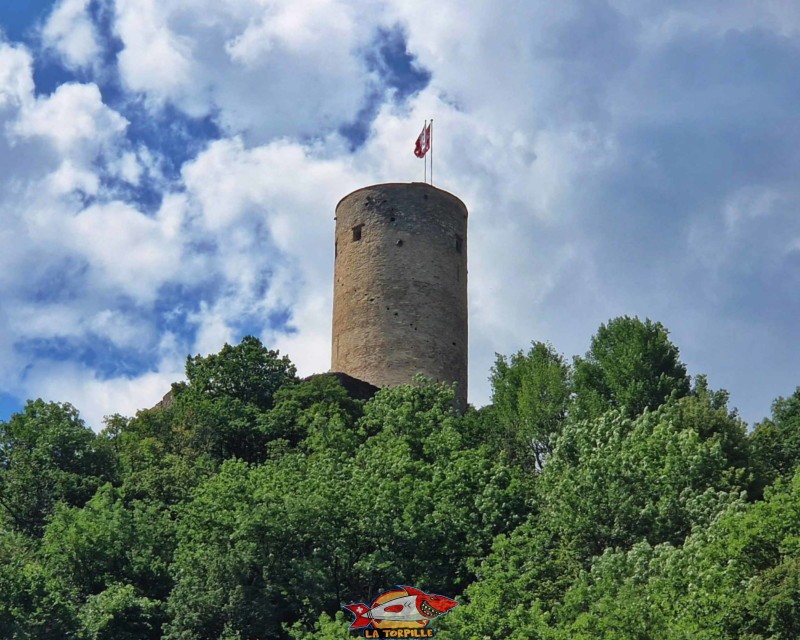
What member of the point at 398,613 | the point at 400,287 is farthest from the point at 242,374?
the point at 398,613

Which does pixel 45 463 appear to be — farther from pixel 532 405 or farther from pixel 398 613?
pixel 398 613

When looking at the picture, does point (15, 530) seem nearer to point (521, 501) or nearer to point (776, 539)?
point (521, 501)

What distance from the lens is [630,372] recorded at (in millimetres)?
40375

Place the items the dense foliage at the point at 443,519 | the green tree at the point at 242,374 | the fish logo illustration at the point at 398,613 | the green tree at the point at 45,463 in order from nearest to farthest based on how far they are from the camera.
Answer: the fish logo illustration at the point at 398,613, the dense foliage at the point at 443,519, the green tree at the point at 45,463, the green tree at the point at 242,374

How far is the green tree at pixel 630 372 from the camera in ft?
130

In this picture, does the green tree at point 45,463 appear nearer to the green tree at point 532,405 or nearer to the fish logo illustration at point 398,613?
the green tree at point 532,405

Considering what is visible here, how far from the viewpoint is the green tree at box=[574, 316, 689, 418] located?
39.7 metres

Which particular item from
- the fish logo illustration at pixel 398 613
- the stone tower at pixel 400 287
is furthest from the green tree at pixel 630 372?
the fish logo illustration at pixel 398 613

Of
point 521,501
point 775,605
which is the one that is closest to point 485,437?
point 521,501

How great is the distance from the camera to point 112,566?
109ft

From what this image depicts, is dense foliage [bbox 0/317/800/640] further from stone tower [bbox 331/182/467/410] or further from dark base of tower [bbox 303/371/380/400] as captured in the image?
stone tower [bbox 331/182/467/410]

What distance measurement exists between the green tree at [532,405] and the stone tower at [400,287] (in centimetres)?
364

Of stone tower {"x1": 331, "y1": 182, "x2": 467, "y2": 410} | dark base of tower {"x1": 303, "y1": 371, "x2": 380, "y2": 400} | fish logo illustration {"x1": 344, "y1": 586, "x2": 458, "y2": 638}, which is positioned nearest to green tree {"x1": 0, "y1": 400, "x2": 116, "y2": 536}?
dark base of tower {"x1": 303, "y1": 371, "x2": 380, "y2": 400}

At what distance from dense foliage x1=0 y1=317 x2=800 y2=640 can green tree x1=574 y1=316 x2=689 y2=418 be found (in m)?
0.07
